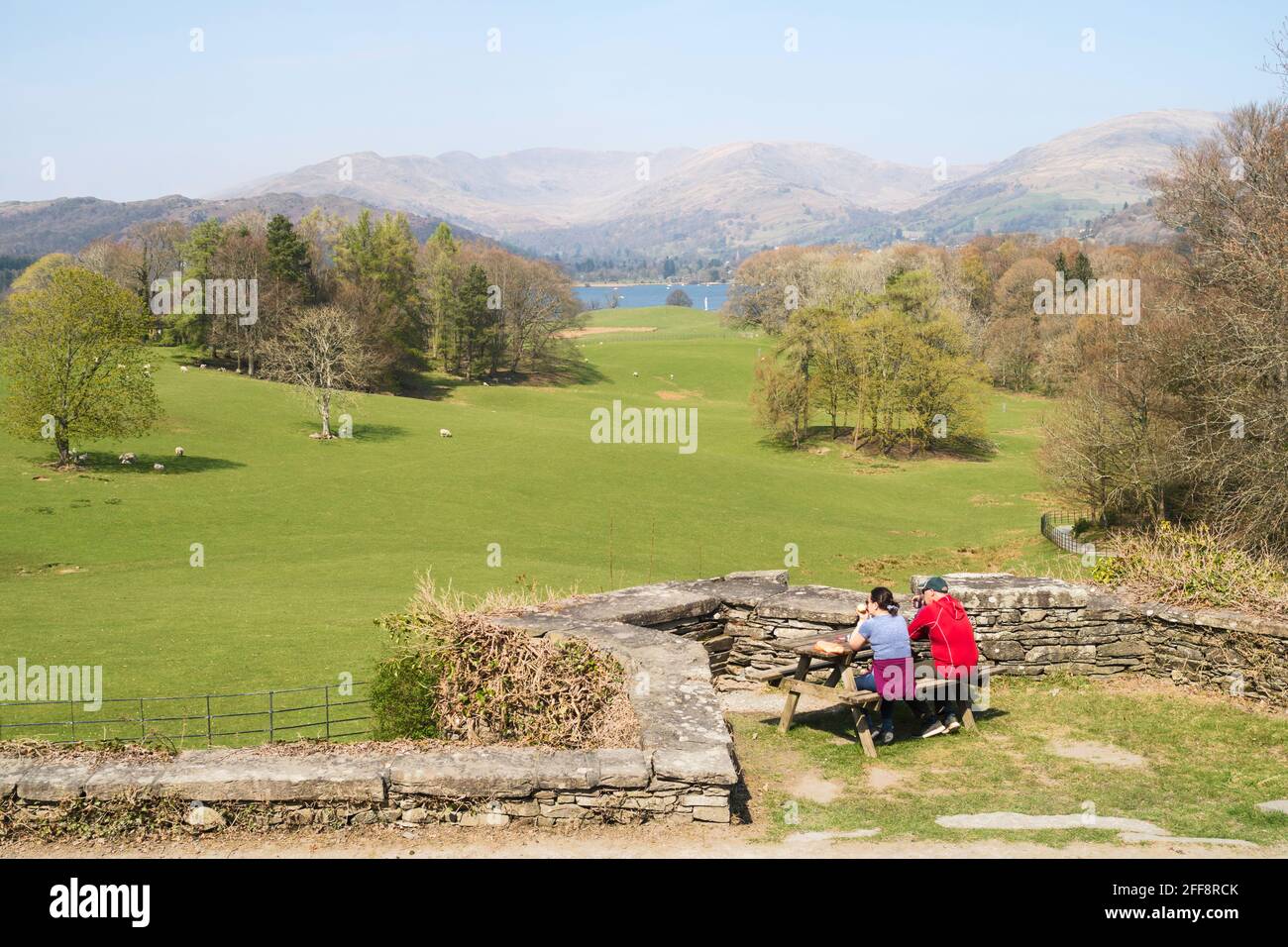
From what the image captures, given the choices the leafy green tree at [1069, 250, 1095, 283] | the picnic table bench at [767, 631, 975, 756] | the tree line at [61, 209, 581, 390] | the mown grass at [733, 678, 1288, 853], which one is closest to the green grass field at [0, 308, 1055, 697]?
the mown grass at [733, 678, 1288, 853]

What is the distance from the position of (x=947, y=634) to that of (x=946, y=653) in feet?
0.73

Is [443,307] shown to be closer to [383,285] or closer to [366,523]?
[383,285]

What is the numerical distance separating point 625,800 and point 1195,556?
9.30m

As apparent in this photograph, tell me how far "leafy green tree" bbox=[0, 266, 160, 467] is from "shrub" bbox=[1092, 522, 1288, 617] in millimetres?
47018

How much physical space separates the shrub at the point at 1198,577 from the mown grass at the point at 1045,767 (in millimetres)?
1303

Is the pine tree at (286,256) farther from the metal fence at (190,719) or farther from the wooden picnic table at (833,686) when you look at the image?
the wooden picnic table at (833,686)

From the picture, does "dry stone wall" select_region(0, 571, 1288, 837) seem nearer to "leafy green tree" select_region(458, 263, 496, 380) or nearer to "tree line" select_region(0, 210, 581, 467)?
"tree line" select_region(0, 210, 581, 467)

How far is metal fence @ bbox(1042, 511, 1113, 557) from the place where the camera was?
41.6 metres

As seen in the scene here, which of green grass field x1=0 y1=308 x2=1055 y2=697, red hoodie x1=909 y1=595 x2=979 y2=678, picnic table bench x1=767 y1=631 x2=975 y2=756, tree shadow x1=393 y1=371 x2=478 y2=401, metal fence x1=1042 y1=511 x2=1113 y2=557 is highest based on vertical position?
tree shadow x1=393 y1=371 x2=478 y2=401

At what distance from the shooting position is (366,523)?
41.5 m

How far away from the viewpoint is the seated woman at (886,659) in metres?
11.1

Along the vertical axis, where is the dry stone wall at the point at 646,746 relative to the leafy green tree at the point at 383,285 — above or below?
below

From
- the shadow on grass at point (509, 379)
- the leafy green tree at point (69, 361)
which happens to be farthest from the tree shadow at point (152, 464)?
the shadow on grass at point (509, 379)

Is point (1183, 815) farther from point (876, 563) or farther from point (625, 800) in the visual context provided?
point (876, 563)
